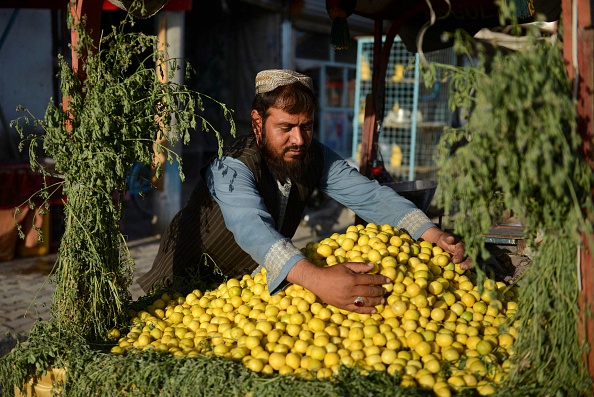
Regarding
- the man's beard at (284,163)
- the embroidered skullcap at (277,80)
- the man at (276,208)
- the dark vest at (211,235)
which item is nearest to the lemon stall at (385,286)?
the man at (276,208)

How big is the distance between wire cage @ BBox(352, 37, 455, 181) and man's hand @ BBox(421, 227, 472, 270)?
22.1 feet

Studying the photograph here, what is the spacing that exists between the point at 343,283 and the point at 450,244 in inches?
34.2

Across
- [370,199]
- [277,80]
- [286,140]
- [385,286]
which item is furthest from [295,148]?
[385,286]

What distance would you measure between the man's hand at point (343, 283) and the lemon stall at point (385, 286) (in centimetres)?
7

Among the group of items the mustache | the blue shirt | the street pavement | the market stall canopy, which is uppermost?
the market stall canopy

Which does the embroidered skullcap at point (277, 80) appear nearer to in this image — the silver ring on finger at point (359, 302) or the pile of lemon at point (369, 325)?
the pile of lemon at point (369, 325)

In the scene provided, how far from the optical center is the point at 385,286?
2.49 meters

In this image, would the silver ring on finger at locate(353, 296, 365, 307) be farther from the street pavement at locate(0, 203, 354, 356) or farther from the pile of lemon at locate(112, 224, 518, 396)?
the street pavement at locate(0, 203, 354, 356)

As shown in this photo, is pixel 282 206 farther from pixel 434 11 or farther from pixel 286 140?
pixel 434 11

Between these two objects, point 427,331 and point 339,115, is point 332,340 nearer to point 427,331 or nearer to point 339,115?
point 427,331

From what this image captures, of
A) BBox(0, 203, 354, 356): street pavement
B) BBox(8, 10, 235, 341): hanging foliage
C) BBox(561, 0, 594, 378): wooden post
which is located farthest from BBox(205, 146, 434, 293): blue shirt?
BBox(0, 203, 354, 356): street pavement

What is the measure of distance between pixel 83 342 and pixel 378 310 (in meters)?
1.29

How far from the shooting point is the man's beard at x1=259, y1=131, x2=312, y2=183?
3.08m

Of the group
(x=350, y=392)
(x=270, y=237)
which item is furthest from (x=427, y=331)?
(x=270, y=237)
